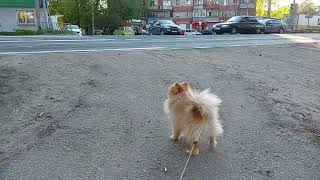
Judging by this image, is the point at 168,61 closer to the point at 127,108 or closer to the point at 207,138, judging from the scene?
the point at 127,108

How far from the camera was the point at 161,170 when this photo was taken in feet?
13.3

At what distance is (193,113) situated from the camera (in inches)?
165

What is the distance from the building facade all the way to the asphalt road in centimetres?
3709

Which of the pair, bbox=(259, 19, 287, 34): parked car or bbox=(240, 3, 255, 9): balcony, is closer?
bbox=(259, 19, 287, 34): parked car

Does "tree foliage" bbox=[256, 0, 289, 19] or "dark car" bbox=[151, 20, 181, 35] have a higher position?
"tree foliage" bbox=[256, 0, 289, 19]

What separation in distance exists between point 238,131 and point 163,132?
1048 millimetres

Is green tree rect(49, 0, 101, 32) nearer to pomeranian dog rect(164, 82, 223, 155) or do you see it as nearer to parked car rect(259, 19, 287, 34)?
parked car rect(259, 19, 287, 34)

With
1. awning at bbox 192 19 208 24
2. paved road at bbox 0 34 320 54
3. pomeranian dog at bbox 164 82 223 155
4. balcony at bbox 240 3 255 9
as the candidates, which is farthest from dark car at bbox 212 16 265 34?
balcony at bbox 240 3 255 9

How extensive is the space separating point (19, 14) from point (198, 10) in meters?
56.9

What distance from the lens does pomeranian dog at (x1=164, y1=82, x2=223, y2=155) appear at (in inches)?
165

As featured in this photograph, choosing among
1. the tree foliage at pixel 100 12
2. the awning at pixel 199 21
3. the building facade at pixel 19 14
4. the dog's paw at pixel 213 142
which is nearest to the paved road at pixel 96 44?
the dog's paw at pixel 213 142

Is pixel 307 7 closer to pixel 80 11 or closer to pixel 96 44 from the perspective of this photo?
pixel 80 11

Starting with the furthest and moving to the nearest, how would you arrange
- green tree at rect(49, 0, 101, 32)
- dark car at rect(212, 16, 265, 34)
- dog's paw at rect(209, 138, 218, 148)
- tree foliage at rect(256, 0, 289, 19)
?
tree foliage at rect(256, 0, 289, 19)
green tree at rect(49, 0, 101, 32)
dark car at rect(212, 16, 265, 34)
dog's paw at rect(209, 138, 218, 148)

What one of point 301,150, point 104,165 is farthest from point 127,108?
point 301,150
